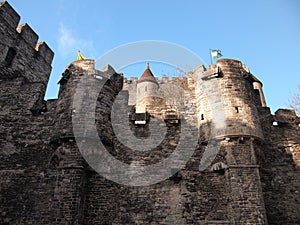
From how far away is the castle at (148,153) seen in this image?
7.96m

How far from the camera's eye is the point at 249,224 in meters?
7.22

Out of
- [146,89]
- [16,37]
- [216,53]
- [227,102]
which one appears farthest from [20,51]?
[146,89]

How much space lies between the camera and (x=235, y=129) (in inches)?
341

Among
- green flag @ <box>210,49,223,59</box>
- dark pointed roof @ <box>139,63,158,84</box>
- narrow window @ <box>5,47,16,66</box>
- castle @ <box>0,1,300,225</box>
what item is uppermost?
dark pointed roof @ <box>139,63,158,84</box>

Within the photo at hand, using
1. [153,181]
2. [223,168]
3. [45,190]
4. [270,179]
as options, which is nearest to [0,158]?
[45,190]

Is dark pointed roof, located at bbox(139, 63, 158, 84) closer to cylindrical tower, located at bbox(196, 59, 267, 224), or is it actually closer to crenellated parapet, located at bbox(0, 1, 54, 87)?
crenellated parapet, located at bbox(0, 1, 54, 87)

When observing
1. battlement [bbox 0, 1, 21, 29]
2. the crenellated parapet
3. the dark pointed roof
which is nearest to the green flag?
the crenellated parapet

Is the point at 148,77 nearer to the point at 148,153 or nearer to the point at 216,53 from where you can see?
the point at 216,53

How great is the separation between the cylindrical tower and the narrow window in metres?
9.72

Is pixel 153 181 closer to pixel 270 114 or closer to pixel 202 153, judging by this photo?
pixel 202 153

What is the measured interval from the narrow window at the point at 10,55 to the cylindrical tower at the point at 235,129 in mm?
9720

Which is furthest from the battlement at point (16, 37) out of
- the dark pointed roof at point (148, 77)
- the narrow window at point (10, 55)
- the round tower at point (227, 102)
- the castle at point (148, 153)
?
the dark pointed roof at point (148, 77)

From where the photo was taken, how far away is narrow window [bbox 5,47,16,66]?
12.5m

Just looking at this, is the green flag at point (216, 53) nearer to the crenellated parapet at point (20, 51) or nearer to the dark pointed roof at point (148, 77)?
the crenellated parapet at point (20, 51)
